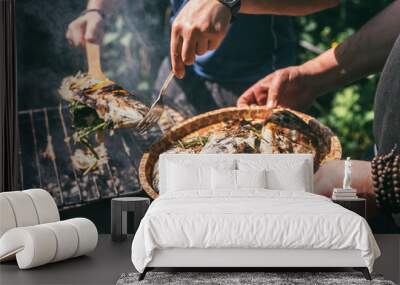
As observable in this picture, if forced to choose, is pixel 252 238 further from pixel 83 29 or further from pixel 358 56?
pixel 83 29

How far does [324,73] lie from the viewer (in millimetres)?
7047

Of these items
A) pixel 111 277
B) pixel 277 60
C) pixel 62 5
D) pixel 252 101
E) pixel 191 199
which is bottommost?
pixel 111 277

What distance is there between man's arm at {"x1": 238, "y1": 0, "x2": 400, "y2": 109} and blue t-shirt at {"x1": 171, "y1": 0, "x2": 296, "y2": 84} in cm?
14

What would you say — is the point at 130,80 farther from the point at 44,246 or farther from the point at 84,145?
the point at 44,246

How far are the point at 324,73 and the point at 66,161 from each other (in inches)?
111

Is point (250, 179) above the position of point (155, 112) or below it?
below

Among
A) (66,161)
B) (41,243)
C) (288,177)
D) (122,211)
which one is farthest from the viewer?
(66,161)

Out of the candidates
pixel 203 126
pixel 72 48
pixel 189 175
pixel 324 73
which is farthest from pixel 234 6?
pixel 189 175

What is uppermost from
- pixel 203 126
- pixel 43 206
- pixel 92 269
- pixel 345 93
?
pixel 345 93

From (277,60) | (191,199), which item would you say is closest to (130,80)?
(277,60)

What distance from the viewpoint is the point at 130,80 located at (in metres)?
7.10

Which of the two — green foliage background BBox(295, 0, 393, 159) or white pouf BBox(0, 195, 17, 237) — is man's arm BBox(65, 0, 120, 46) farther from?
white pouf BBox(0, 195, 17, 237)

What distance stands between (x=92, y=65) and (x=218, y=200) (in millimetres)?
2549

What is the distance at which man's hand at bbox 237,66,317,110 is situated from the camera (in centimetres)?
704
